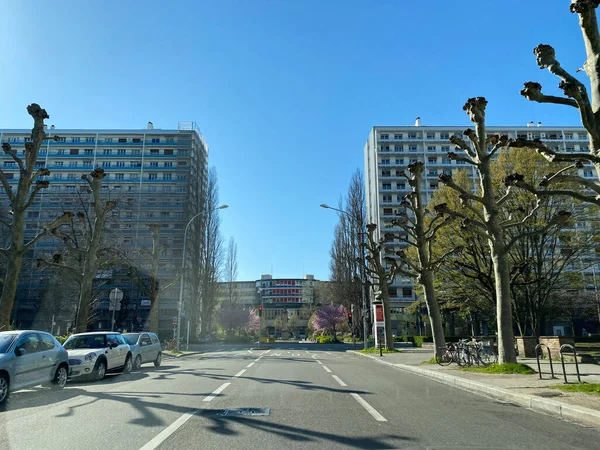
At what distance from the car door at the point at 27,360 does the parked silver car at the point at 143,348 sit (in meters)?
6.46

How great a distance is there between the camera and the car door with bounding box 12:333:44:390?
973cm

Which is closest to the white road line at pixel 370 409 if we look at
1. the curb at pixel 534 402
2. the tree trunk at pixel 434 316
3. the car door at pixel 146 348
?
the curb at pixel 534 402

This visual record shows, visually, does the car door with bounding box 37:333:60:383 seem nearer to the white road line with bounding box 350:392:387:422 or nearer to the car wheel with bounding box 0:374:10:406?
the car wheel with bounding box 0:374:10:406

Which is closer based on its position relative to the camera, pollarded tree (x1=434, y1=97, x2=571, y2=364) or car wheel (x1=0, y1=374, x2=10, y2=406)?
car wheel (x1=0, y1=374, x2=10, y2=406)

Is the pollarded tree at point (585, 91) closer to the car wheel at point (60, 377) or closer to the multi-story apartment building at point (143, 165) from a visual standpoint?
the car wheel at point (60, 377)

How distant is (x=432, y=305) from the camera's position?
20734 millimetres

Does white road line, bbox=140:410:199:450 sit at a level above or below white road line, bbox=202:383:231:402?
above

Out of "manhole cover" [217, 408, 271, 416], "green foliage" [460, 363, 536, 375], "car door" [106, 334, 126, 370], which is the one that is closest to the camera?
"manhole cover" [217, 408, 271, 416]

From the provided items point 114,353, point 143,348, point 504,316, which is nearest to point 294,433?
point 114,353

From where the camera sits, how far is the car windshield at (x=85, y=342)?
14.6m

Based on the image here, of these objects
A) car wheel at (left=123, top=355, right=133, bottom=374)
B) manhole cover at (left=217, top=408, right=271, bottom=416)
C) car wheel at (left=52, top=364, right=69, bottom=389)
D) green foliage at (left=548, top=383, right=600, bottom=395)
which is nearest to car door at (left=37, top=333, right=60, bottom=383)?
car wheel at (left=52, top=364, right=69, bottom=389)

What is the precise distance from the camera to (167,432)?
20.7 feet

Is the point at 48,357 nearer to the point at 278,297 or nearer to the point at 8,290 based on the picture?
the point at 8,290

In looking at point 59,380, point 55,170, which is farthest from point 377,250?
point 55,170
